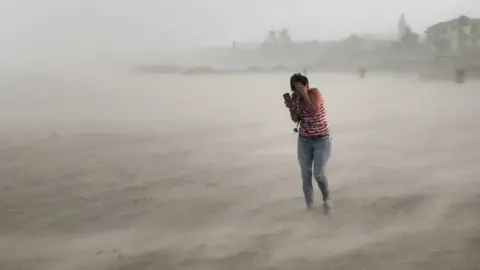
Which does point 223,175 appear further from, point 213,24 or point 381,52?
point 381,52

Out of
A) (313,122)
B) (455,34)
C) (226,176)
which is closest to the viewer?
(313,122)

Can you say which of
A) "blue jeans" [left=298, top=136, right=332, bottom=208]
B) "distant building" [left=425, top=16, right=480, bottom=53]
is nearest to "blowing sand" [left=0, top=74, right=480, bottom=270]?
"blue jeans" [left=298, top=136, right=332, bottom=208]

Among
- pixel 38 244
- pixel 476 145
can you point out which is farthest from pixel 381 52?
pixel 38 244

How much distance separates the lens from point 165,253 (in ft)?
7.09

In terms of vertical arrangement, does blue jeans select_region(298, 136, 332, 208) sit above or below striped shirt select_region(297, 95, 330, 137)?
below

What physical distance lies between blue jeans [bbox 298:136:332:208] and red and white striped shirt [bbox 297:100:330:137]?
0.04m

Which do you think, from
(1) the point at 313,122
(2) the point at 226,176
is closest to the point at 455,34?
(1) the point at 313,122

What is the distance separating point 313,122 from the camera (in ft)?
7.77

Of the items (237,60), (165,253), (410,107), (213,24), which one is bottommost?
(165,253)

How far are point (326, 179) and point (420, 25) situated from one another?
1065 millimetres

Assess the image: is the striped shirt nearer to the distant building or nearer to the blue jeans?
the blue jeans

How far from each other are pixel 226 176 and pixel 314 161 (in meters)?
0.43

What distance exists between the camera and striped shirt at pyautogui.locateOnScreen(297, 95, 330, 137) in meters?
2.36

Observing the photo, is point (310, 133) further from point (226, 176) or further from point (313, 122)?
point (226, 176)
